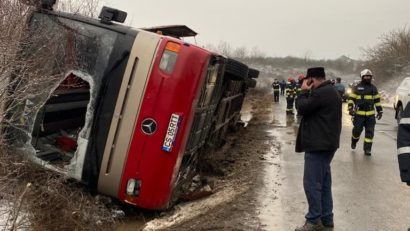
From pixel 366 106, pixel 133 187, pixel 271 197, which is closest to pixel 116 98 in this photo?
pixel 133 187

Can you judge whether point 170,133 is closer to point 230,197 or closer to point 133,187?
point 133,187

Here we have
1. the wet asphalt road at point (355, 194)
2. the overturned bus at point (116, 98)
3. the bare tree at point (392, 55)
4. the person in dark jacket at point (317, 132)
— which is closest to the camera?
the person in dark jacket at point (317, 132)

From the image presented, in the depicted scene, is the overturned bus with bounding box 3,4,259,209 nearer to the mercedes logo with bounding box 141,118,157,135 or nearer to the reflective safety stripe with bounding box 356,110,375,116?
the mercedes logo with bounding box 141,118,157,135

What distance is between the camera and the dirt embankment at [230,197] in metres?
5.38

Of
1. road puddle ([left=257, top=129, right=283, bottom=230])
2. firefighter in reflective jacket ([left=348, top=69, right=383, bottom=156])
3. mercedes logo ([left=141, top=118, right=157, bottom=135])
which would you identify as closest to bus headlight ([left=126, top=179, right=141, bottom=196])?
mercedes logo ([left=141, top=118, right=157, bottom=135])

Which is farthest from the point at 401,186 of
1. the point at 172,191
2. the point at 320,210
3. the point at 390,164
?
the point at 172,191

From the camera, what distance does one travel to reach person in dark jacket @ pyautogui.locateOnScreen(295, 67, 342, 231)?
16.6ft

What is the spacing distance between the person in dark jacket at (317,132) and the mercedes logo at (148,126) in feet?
4.94

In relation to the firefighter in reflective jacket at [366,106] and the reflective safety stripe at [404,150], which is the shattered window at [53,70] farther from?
the firefighter in reflective jacket at [366,106]

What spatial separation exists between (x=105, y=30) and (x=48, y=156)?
5.17 ft

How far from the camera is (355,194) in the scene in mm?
6977

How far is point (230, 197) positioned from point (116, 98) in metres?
2.23

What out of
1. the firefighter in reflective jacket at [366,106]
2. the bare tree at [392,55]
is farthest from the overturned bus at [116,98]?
the bare tree at [392,55]

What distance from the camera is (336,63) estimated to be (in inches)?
3698
